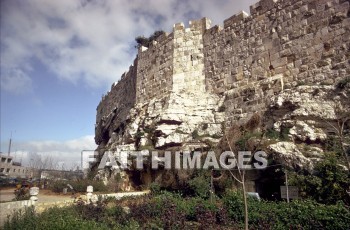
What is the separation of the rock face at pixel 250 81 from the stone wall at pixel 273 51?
37 mm

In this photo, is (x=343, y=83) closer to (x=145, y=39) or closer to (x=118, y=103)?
(x=145, y=39)

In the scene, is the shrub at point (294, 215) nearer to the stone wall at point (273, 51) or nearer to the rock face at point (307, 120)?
the rock face at point (307, 120)

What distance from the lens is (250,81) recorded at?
12609 mm

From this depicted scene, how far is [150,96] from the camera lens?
16234mm

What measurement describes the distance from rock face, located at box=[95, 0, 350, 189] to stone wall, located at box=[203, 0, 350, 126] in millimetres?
37

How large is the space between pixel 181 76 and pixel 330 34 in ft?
23.1

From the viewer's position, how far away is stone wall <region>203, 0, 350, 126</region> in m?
10.3

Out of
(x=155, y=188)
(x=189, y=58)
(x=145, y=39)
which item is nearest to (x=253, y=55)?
(x=189, y=58)

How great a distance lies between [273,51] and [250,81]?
1589 millimetres

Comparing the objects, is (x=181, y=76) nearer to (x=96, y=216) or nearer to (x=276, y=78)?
(x=276, y=78)

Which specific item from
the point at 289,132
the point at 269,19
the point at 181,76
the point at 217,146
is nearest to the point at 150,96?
the point at 181,76

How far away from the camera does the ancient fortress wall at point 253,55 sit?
1041cm

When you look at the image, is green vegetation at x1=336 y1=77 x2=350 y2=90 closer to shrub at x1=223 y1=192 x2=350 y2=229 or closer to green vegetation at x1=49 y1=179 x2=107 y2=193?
shrub at x1=223 y1=192 x2=350 y2=229

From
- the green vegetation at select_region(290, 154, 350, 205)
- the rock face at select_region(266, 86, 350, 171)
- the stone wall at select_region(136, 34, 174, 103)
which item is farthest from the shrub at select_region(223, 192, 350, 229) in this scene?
the stone wall at select_region(136, 34, 174, 103)
